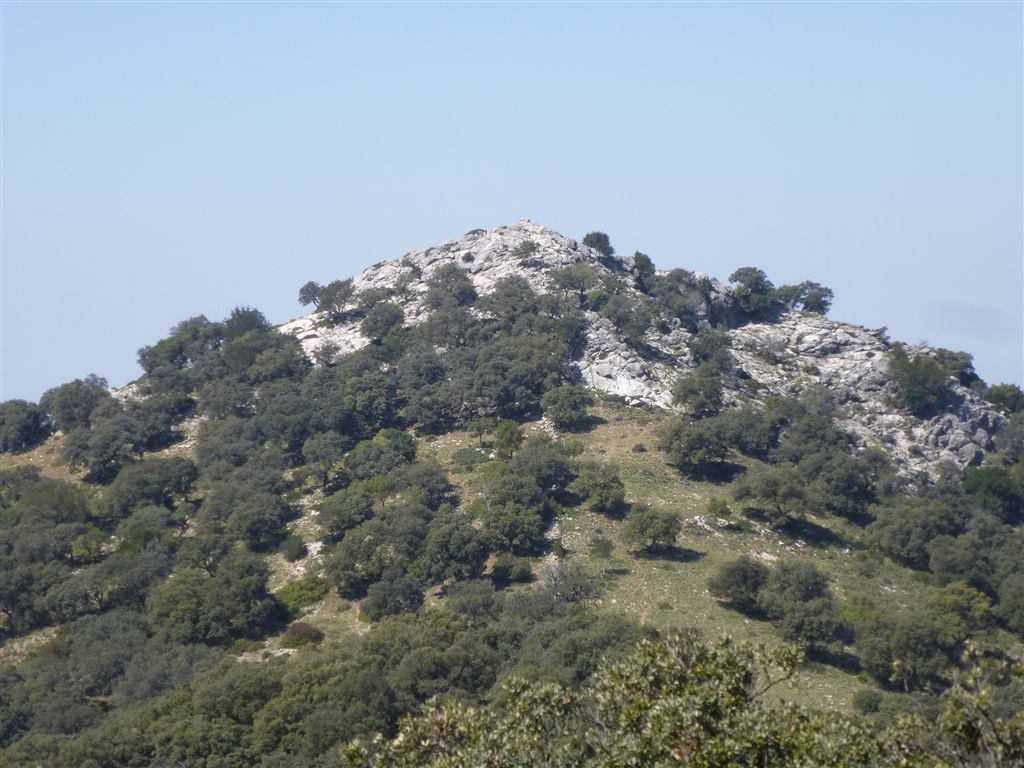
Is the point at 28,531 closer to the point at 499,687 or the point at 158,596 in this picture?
the point at 158,596

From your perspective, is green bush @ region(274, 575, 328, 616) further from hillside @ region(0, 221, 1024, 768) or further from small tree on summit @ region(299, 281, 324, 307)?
small tree on summit @ region(299, 281, 324, 307)

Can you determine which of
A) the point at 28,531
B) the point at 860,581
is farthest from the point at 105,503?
the point at 860,581

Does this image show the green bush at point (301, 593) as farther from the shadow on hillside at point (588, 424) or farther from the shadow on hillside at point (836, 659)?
the shadow on hillside at point (836, 659)

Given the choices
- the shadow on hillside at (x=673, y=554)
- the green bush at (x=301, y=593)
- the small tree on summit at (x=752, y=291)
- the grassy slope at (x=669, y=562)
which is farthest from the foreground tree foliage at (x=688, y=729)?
the small tree on summit at (x=752, y=291)

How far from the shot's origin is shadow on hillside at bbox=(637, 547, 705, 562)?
62.8 metres

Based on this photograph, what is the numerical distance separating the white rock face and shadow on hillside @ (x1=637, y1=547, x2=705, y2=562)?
23.1 metres

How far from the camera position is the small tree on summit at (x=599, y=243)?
123312mm

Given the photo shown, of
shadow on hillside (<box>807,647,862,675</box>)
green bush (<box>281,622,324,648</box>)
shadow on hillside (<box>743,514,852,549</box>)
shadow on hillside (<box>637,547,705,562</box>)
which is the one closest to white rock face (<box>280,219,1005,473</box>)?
shadow on hillside (<box>743,514,852,549</box>)

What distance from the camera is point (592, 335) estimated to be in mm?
94312

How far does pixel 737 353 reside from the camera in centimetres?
10162

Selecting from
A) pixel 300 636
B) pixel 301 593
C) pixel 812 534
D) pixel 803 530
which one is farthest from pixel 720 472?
pixel 300 636

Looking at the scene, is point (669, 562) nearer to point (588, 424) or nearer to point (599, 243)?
point (588, 424)

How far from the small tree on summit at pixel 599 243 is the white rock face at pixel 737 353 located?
2836 millimetres

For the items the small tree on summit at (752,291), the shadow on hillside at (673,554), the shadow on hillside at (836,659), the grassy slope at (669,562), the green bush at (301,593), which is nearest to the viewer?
the shadow on hillside at (836,659)
